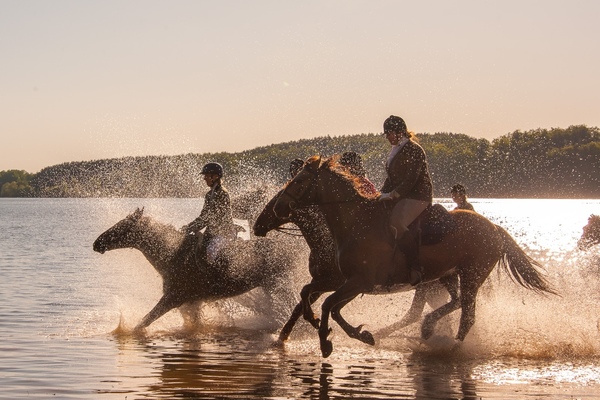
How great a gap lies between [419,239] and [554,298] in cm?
625

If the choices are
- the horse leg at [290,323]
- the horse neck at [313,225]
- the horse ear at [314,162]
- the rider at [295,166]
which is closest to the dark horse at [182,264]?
→ the rider at [295,166]

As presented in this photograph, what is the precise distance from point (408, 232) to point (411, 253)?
32cm

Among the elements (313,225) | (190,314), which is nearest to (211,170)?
(313,225)

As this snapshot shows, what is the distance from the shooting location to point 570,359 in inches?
555

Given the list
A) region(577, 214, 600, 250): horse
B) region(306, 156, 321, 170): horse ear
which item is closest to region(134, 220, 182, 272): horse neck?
region(306, 156, 321, 170): horse ear

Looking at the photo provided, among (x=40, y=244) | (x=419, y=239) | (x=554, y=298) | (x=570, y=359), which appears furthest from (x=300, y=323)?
(x=40, y=244)

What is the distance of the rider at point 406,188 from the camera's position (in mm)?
13414

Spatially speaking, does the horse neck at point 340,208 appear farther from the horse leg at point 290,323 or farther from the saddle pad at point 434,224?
the horse leg at point 290,323

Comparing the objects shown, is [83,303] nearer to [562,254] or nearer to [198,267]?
[198,267]

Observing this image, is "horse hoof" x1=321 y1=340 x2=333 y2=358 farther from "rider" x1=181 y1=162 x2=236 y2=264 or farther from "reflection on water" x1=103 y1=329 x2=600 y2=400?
"rider" x1=181 y1=162 x2=236 y2=264

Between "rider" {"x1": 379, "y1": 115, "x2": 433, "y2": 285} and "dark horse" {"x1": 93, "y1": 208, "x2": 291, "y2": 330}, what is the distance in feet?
14.5

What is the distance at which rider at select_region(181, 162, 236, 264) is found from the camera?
16.2 m

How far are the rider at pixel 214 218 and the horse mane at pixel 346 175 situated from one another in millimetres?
3250

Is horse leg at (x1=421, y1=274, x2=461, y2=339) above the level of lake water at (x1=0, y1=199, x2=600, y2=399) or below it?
above
